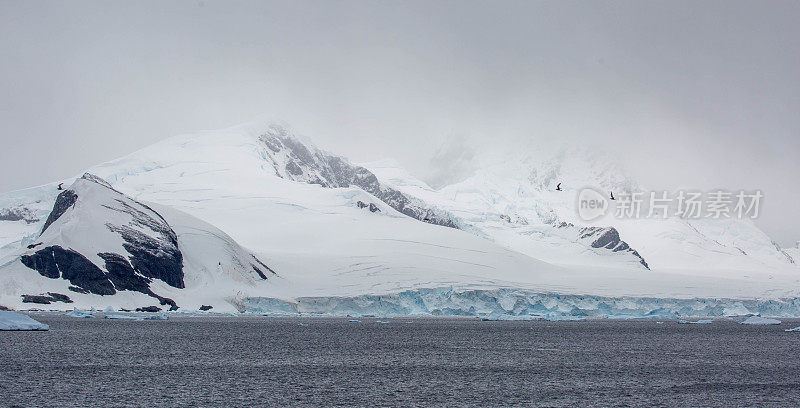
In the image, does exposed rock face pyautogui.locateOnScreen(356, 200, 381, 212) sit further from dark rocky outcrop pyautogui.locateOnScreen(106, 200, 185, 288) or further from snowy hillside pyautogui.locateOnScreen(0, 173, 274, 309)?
dark rocky outcrop pyautogui.locateOnScreen(106, 200, 185, 288)

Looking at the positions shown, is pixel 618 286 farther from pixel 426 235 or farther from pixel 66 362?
pixel 66 362

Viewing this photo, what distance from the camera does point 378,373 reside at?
34.7 m

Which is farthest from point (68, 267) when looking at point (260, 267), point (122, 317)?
point (260, 267)

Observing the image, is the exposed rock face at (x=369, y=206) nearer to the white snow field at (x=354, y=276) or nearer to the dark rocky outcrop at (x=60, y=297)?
the white snow field at (x=354, y=276)

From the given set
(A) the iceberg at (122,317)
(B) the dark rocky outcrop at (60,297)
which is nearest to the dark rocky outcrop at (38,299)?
(B) the dark rocky outcrop at (60,297)

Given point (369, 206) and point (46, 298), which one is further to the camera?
point (369, 206)

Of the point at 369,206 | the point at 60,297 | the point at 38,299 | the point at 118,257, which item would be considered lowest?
the point at 38,299

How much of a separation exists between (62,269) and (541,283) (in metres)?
88.9

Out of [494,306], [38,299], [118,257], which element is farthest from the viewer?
[494,306]

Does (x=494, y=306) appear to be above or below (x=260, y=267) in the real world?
below

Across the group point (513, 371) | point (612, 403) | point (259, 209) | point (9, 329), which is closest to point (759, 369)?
point (513, 371)

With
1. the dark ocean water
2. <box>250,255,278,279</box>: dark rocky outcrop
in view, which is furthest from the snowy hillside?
the dark ocean water

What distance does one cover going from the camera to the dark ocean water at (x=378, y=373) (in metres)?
26.2

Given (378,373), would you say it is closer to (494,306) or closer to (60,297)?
(60,297)
